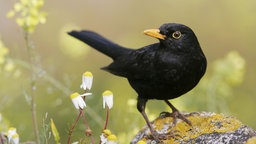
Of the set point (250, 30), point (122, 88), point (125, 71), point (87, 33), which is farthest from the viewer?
point (250, 30)

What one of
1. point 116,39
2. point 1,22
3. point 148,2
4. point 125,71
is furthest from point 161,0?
point 125,71

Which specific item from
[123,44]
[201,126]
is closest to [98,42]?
[201,126]

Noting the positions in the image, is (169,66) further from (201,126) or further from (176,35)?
(201,126)

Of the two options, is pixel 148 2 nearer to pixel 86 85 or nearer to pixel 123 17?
pixel 123 17

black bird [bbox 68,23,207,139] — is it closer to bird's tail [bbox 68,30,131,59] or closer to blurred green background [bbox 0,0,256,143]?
blurred green background [bbox 0,0,256,143]

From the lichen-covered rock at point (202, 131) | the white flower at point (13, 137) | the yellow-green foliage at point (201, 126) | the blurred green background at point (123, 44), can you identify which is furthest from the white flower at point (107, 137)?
the blurred green background at point (123, 44)

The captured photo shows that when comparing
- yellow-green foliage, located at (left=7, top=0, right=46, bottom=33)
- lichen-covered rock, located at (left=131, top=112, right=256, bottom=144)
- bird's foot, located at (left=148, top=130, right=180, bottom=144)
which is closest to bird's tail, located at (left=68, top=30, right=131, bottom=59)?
lichen-covered rock, located at (left=131, top=112, right=256, bottom=144)

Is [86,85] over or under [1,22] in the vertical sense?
under
